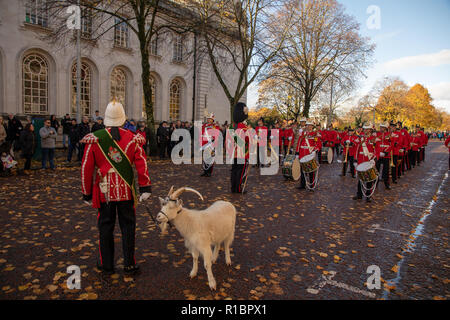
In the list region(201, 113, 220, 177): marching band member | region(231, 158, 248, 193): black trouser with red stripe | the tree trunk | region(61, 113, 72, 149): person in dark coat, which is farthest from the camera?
region(61, 113, 72, 149): person in dark coat

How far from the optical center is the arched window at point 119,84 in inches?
1059

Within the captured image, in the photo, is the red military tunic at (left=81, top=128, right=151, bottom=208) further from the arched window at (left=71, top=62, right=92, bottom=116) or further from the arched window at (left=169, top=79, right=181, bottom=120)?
the arched window at (left=169, top=79, right=181, bottom=120)

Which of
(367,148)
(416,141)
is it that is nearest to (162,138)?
(367,148)

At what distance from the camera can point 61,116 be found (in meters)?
23.4

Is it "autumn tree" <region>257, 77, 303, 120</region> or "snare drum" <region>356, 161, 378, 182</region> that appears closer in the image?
"snare drum" <region>356, 161, 378, 182</region>

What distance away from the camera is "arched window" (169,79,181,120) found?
32688 mm

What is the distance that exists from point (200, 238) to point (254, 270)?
1132 mm

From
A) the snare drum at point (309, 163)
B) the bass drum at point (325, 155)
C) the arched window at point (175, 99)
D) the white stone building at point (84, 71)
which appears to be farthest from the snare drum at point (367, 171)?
the arched window at point (175, 99)

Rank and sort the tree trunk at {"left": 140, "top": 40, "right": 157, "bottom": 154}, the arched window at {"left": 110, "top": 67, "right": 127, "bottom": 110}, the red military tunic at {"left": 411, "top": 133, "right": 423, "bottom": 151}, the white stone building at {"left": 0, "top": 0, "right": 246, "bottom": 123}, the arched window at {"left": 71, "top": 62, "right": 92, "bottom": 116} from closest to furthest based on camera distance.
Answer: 1. the tree trunk at {"left": 140, "top": 40, "right": 157, "bottom": 154}
2. the red military tunic at {"left": 411, "top": 133, "right": 423, "bottom": 151}
3. the white stone building at {"left": 0, "top": 0, "right": 246, "bottom": 123}
4. the arched window at {"left": 71, "top": 62, "right": 92, "bottom": 116}
5. the arched window at {"left": 110, "top": 67, "right": 127, "bottom": 110}

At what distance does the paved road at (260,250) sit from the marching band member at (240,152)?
1.81 ft

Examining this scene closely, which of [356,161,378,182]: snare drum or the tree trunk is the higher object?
the tree trunk

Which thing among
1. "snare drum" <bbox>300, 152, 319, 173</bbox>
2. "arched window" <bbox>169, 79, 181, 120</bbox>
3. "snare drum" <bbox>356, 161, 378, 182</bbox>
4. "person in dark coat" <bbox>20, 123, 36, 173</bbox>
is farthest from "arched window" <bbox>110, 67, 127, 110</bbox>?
"snare drum" <bbox>356, 161, 378, 182</bbox>

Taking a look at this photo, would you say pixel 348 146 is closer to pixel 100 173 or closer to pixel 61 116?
pixel 100 173
